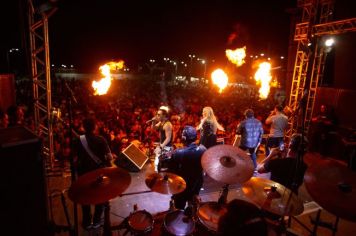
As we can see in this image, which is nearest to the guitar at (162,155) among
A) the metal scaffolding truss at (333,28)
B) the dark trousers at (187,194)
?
the dark trousers at (187,194)

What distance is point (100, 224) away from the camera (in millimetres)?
5168

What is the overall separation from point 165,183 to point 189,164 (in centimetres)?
71

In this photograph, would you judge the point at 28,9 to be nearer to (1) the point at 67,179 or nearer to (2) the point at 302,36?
(1) the point at 67,179

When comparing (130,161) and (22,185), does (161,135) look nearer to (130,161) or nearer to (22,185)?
(130,161)

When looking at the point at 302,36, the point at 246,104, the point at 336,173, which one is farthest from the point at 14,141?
the point at 246,104

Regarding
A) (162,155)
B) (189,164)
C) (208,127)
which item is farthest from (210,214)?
(208,127)

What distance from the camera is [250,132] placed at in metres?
7.49

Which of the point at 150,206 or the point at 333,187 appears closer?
the point at 333,187

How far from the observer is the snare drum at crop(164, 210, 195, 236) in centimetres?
397

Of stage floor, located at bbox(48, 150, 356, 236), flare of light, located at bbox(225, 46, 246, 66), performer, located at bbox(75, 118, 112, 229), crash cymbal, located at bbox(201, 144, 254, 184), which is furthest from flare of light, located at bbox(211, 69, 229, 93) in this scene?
performer, located at bbox(75, 118, 112, 229)

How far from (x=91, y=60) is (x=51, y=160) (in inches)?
1255

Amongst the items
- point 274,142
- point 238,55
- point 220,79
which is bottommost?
point 274,142

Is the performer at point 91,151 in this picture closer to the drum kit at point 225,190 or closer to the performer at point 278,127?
the drum kit at point 225,190

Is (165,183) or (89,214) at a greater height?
(165,183)
